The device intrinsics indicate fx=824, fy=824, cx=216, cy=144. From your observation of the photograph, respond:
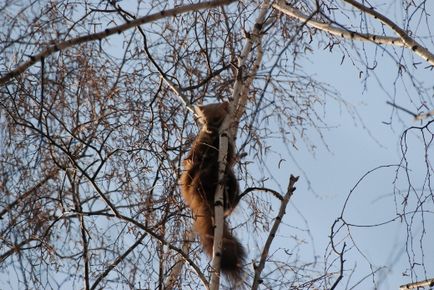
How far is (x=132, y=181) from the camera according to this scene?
488 cm

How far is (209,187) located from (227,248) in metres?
0.57

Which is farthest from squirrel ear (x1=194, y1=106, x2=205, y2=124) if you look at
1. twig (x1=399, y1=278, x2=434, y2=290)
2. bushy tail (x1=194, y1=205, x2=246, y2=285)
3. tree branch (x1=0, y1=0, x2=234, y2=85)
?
twig (x1=399, y1=278, x2=434, y2=290)

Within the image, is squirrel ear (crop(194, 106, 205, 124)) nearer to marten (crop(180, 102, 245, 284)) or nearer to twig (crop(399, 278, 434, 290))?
marten (crop(180, 102, 245, 284))

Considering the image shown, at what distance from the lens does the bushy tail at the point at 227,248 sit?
491 centimetres

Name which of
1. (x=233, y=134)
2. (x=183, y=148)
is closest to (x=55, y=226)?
(x=183, y=148)

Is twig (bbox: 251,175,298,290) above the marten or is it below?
below

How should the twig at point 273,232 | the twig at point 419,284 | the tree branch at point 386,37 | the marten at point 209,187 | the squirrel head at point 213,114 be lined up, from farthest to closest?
the squirrel head at point 213,114 → the marten at point 209,187 → the twig at point 273,232 → the tree branch at point 386,37 → the twig at point 419,284

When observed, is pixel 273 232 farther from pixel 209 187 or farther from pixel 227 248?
pixel 209 187

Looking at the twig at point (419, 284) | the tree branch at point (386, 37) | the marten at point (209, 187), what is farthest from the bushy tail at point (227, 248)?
the tree branch at point (386, 37)

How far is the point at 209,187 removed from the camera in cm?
544

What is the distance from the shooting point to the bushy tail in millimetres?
4910

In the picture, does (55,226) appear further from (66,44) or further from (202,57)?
(66,44)

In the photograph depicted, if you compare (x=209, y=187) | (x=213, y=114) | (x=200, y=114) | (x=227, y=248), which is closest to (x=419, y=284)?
(x=227, y=248)

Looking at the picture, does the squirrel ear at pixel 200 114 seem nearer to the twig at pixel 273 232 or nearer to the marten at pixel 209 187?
the marten at pixel 209 187
